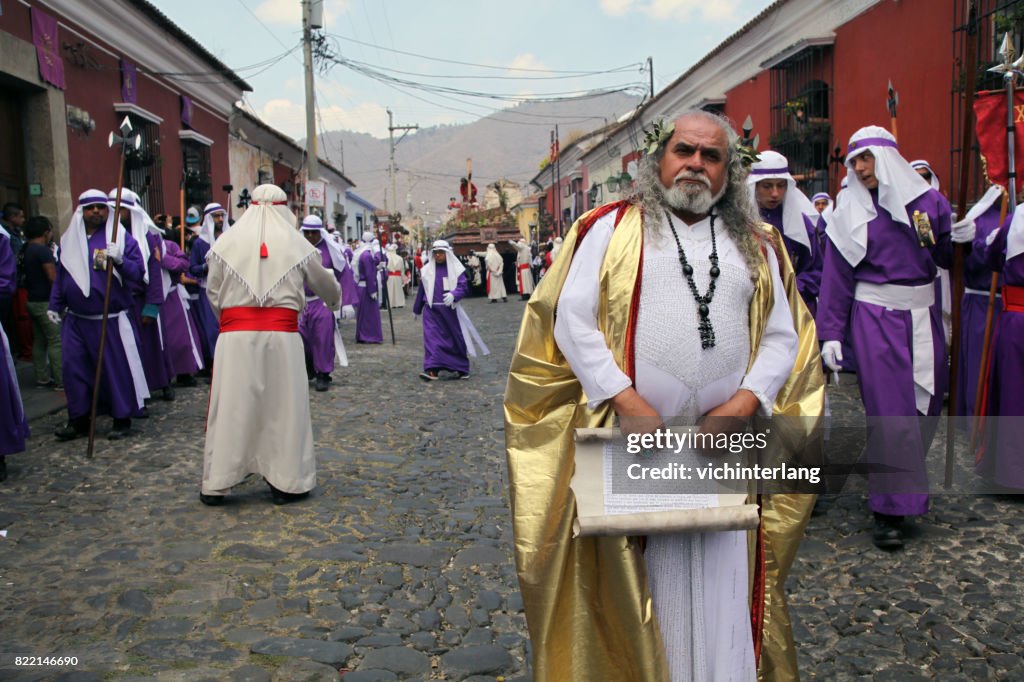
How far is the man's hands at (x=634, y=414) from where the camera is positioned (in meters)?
2.33

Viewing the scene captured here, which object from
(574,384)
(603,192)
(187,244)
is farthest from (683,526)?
(603,192)

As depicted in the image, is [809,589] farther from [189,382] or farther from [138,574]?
[189,382]

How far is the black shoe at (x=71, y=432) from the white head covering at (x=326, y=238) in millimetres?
3795

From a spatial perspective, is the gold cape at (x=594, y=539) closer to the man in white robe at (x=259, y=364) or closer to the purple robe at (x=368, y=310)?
the man in white robe at (x=259, y=364)

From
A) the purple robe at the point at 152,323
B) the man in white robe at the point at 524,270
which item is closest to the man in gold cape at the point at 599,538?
the purple robe at the point at 152,323

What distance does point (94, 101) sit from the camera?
12.9 metres

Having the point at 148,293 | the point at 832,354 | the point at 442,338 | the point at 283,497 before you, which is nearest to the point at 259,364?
the point at 283,497

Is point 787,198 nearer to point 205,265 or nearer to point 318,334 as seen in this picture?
point 318,334

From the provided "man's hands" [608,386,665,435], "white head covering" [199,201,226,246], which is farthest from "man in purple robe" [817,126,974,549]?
"white head covering" [199,201,226,246]

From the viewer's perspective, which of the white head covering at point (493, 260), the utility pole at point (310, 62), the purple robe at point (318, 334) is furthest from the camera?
the white head covering at point (493, 260)

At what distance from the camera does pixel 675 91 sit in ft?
67.9

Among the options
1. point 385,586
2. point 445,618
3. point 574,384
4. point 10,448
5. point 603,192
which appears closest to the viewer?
point 574,384

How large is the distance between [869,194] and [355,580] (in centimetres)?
323

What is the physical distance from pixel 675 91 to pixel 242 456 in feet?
57.1
